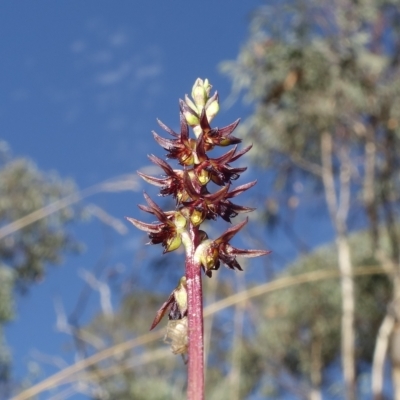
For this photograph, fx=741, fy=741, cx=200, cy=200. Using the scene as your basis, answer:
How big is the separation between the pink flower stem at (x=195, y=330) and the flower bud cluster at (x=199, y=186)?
1 cm

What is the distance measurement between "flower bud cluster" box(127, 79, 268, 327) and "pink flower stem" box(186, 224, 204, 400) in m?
0.01

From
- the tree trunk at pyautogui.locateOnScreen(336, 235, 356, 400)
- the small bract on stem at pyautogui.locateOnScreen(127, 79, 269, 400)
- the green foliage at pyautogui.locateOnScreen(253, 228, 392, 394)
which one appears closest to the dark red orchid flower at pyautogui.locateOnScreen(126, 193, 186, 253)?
the small bract on stem at pyautogui.locateOnScreen(127, 79, 269, 400)

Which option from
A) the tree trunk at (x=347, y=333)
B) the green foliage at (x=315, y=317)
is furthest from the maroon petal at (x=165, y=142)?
the green foliage at (x=315, y=317)

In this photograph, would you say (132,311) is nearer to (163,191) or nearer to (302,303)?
(302,303)

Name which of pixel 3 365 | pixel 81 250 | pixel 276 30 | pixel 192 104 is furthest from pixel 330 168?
pixel 192 104

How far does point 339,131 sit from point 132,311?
22.5ft

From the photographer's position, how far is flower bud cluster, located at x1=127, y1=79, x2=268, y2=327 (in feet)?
1.66

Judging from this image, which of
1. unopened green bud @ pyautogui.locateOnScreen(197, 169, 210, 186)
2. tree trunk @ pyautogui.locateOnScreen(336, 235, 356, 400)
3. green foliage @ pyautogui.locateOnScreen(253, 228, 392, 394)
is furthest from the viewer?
green foliage @ pyautogui.locateOnScreen(253, 228, 392, 394)

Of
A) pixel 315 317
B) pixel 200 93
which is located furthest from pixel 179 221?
pixel 315 317

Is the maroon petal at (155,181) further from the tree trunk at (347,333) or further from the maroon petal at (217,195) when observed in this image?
the tree trunk at (347,333)

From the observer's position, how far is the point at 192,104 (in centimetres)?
59

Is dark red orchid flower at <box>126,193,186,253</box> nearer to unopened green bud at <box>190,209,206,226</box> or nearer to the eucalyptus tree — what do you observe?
unopened green bud at <box>190,209,206,226</box>

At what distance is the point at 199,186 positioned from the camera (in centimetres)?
52

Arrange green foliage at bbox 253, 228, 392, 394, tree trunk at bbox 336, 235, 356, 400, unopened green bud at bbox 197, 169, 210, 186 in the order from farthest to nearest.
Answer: green foliage at bbox 253, 228, 392, 394 → tree trunk at bbox 336, 235, 356, 400 → unopened green bud at bbox 197, 169, 210, 186
